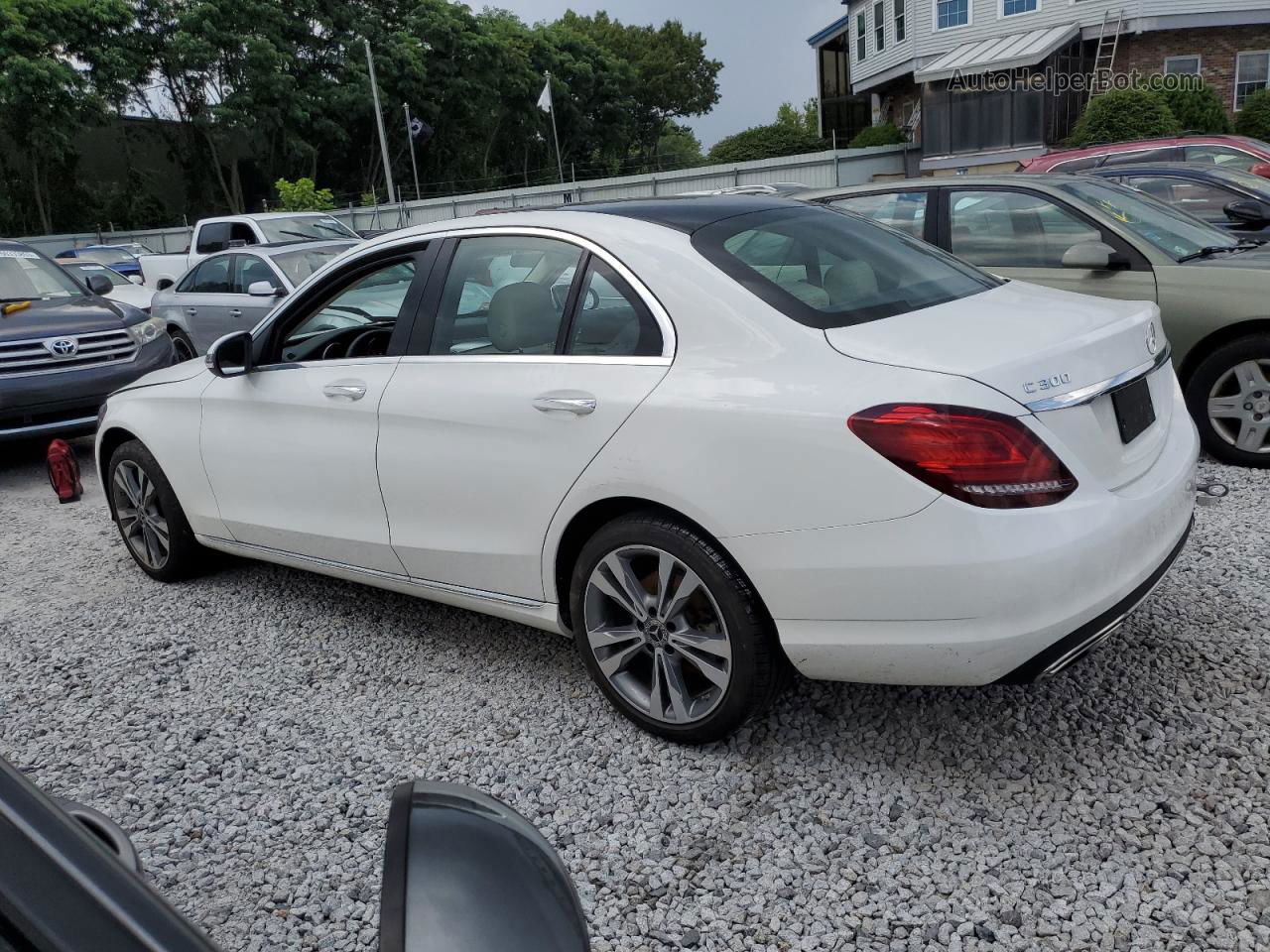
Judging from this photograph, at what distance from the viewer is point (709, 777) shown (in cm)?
301

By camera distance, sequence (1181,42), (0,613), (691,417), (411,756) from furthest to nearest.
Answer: (1181,42) → (0,613) → (411,756) → (691,417)

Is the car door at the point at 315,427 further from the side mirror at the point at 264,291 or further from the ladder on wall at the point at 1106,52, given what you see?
→ the ladder on wall at the point at 1106,52

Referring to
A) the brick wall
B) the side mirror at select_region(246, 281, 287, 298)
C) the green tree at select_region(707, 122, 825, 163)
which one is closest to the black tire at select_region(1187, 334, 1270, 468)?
the side mirror at select_region(246, 281, 287, 298)

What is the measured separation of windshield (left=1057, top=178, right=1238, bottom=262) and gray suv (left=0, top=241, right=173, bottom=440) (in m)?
6.62

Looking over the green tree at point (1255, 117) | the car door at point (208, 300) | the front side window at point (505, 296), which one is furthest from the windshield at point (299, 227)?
the green tree at point (1255, 117)

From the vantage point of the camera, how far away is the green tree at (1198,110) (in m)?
24.4

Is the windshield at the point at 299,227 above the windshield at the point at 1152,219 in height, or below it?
above

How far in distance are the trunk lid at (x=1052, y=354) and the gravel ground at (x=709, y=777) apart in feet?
2.81

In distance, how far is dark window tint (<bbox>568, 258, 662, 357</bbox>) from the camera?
302 cm

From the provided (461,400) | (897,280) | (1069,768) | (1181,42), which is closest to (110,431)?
(461,400)

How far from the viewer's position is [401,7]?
46.9m

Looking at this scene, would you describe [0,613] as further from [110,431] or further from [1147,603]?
[1147,603]

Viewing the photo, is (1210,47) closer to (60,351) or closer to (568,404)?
(60,351)

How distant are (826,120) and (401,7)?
19732 mm
